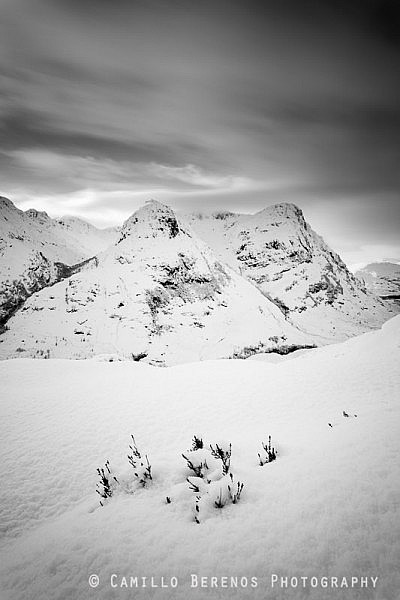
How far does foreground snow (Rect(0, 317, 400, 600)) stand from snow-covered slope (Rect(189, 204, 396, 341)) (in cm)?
6356

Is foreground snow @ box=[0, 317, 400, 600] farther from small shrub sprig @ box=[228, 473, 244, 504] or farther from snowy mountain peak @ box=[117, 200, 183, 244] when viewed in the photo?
snowy mountain peak @ box=[117, 200, 183, 244]

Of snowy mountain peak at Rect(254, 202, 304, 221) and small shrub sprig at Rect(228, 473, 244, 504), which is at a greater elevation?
snowy mountain peak at Rect(254, 202, 304, 221)

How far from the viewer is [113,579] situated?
210 cm

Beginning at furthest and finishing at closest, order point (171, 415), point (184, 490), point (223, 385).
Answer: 1. point (223, 385)
2. point (171, 415)
3. point (184, 490)

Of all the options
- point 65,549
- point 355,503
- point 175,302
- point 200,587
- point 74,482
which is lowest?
point 74,482

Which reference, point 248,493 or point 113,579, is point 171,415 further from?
point 113,579

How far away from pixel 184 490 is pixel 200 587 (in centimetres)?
126

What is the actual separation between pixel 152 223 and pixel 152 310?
24628 millimetres

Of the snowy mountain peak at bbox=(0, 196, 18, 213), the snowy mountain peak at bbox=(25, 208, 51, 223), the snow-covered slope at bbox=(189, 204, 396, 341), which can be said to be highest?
the snowy mountain peak at bbox=(25, 208, 51, 223)

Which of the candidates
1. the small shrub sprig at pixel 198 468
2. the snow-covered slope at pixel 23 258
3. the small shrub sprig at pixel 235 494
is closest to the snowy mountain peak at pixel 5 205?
the snow-covered slope at pixel 23 258

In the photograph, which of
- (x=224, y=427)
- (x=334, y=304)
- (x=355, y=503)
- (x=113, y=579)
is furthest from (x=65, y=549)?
(x=334, y=304)

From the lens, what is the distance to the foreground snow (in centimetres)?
192

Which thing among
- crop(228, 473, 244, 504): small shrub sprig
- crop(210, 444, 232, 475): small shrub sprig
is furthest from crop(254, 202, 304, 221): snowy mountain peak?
crop(228, 473, 244, 504): small shrub sprig

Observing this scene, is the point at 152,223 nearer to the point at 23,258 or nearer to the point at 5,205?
the point at 23,258
